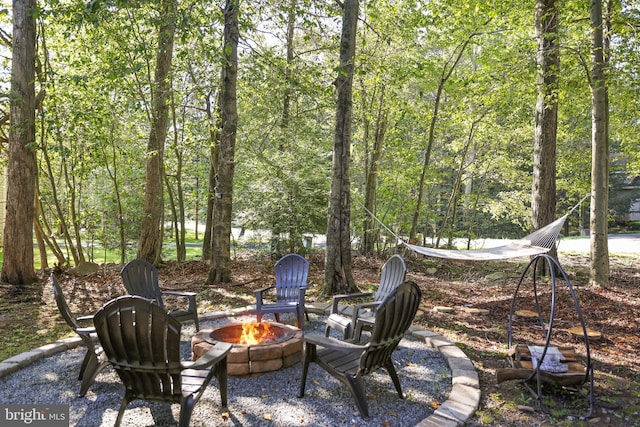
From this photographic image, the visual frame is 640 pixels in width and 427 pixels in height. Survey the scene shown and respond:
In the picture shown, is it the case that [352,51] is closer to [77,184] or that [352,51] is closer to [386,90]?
[386,90]

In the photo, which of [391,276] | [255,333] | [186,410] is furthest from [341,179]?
[186,410]

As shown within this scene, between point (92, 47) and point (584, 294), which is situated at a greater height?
point (92, 47)

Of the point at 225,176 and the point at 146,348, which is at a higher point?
the point at 225,176

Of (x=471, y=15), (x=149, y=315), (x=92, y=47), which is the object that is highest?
(x=471, y=15)

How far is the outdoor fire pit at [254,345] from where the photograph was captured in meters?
2.87

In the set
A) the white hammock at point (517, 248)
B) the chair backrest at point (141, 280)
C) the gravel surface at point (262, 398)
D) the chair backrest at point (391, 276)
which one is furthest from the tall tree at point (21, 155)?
the white hammock at point (517, 248)

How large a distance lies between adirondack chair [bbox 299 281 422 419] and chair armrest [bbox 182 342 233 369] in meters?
0.49

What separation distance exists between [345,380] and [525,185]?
32.8ft

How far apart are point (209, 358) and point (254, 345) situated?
2.38 ft

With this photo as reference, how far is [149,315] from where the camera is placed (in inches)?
79.8

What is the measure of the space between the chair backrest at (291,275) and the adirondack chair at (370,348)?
1.66m

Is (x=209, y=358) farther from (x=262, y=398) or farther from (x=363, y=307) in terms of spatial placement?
(x=363, y=307)

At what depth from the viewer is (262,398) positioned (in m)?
2.56

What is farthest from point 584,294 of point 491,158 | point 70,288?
point 70,288
